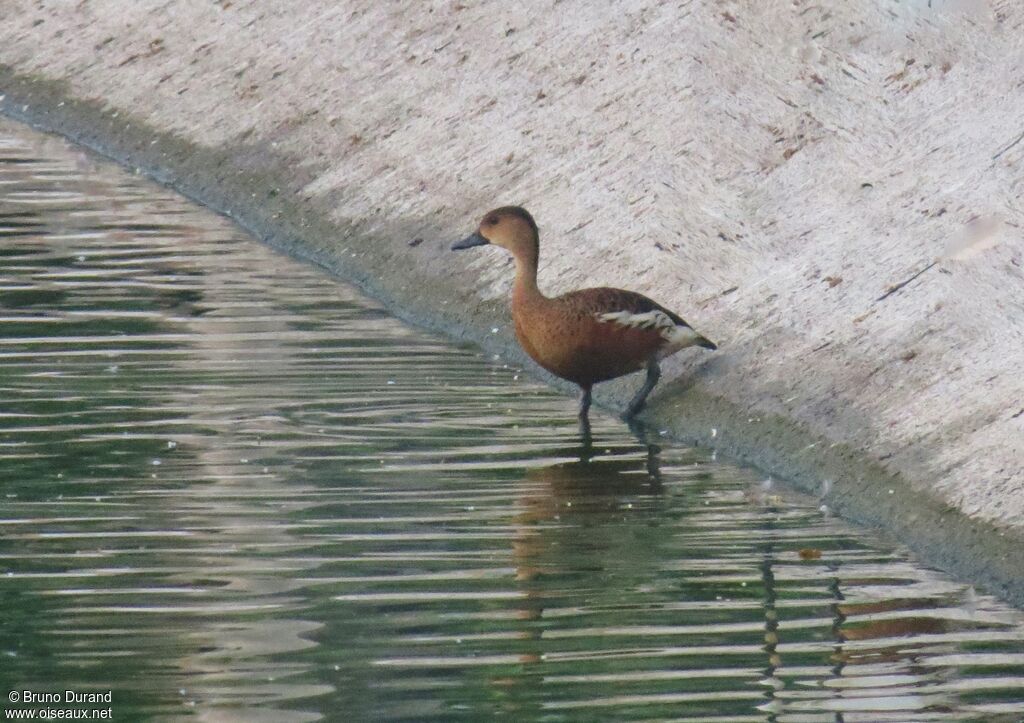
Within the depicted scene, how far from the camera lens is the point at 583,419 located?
13.6m

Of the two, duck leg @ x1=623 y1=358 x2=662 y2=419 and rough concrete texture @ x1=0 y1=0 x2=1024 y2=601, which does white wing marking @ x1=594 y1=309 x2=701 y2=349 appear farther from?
rough concrete texture @ x1=0 y1=0 x2=1024 y2=601

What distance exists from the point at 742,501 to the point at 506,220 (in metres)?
3.04

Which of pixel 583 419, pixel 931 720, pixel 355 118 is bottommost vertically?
pixel 931 720

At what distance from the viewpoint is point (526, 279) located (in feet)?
45.4

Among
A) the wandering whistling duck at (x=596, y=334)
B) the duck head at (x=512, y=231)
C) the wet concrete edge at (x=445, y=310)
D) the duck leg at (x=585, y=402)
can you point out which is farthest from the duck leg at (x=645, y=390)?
the duck head at (x=512, y=231)

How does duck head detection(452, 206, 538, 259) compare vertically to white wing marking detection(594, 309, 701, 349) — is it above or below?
above

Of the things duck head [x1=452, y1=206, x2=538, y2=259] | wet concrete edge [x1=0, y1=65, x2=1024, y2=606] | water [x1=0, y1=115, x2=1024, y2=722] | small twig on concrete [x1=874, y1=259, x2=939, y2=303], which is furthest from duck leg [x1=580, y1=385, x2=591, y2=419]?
small twig on concrete [x1=874, y1=259, x2=939, y2=303]

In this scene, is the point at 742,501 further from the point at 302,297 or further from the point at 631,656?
the point at 302,297

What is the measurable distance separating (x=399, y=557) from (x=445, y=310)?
6023mm

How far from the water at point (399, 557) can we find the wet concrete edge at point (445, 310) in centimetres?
23

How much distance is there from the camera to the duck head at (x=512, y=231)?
46.3 feet

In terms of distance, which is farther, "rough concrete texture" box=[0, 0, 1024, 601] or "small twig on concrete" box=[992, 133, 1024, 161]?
"small twig on concrete" box=[992, 133, 1024, 161]

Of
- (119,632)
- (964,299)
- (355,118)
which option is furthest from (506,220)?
(355,118)

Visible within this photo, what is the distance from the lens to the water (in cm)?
891
